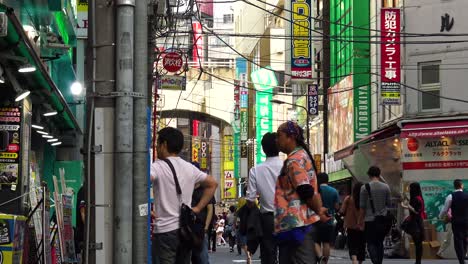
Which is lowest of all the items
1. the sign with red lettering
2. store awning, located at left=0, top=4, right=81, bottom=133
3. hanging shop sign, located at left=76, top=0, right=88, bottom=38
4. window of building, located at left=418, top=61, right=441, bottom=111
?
store awning, located at left=0, top=4, right=81, bottom=133

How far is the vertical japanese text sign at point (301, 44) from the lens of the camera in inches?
1565

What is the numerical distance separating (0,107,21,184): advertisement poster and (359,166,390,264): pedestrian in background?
5539 millimetres

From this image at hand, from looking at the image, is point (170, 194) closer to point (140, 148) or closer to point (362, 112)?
point (140, 148)

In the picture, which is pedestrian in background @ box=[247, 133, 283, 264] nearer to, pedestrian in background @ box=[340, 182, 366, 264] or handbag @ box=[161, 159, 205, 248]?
handbag @ box=[161, 159, 205, 248]

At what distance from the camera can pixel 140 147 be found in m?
6.74

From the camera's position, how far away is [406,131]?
26266mm

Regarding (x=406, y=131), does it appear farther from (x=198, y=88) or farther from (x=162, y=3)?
(x=198, y=88)

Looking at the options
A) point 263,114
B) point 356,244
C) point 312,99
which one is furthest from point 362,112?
point 263,114

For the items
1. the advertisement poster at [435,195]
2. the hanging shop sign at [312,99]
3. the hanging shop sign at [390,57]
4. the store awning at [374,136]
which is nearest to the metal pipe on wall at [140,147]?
the advertisement poster at [435,195]

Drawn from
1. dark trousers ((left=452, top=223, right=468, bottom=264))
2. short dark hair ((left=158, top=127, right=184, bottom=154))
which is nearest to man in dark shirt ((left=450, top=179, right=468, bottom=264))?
dark trousers ((left=452, top=223, right=468, bottom=264))

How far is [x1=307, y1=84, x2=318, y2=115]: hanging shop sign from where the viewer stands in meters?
42.1

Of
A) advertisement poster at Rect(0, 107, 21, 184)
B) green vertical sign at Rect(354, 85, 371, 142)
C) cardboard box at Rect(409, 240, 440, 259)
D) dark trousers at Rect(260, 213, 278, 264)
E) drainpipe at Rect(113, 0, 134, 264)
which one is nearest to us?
Answer: drainpipe at Rect(113, 0, 134, 264)

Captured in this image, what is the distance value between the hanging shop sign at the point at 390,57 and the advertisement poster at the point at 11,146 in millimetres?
15209

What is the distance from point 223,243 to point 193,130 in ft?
235
